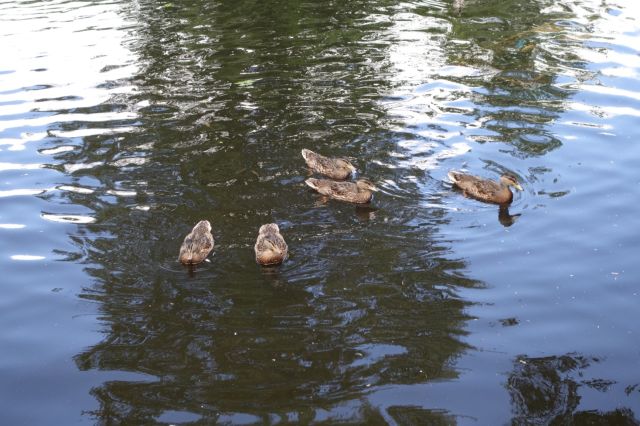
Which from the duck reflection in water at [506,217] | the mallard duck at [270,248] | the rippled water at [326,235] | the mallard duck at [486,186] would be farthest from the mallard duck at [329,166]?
the duck reflection in water at [506,217]

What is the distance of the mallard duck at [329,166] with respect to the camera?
1015 cm

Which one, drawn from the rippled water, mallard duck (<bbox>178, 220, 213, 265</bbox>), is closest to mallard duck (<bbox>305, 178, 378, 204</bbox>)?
the rippled water

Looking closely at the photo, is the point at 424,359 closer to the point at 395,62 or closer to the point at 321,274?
the point at 321,274

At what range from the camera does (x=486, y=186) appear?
9.66m

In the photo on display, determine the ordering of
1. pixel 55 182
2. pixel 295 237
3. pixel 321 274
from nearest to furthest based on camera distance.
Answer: pixel 321 274, pixel 295 237, pixel 55 182

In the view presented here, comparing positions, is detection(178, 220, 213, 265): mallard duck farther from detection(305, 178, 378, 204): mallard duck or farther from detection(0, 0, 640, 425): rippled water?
detection(305, 178, 378, 204): mallard duck

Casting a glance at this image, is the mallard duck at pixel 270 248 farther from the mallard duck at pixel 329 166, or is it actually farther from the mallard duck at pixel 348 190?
the mallard duck at pixel 329 166

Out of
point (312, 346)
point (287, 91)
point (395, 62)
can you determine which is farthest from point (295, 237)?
point (395, 62)

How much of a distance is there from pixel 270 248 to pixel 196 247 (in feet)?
2.68

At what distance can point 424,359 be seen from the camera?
264 inches

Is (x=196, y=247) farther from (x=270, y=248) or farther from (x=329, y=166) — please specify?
(x=329, y=166)

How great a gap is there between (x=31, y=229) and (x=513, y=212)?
5.94m

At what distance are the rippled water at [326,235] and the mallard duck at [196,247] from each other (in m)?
0.13

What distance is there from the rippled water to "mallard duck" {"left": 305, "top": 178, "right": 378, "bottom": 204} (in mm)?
153
